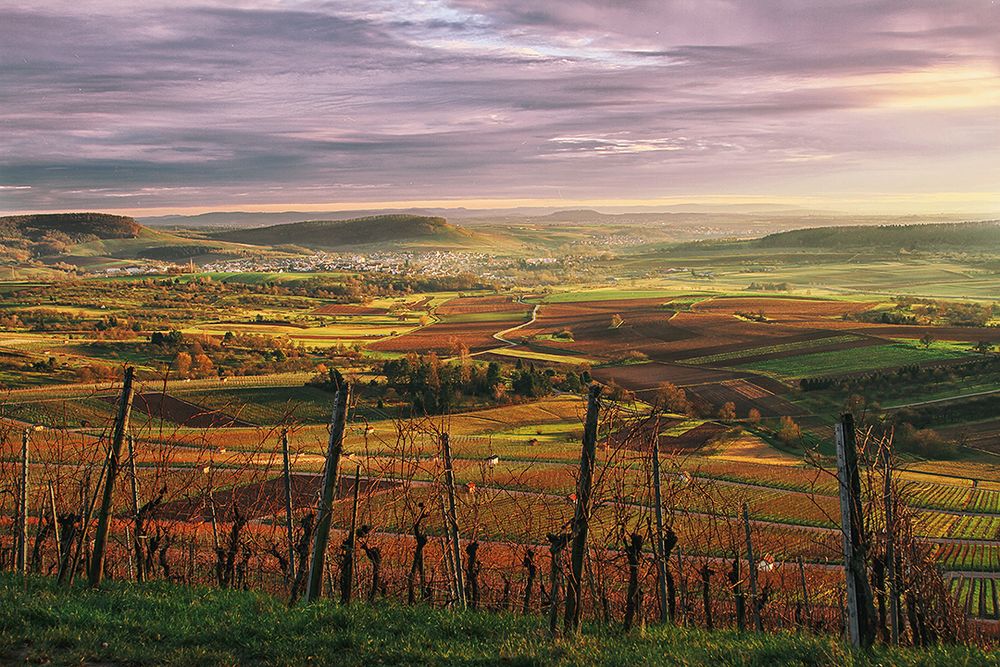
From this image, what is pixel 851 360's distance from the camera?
6888cm

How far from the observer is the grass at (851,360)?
217ft

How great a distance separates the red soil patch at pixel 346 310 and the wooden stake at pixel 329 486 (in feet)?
351

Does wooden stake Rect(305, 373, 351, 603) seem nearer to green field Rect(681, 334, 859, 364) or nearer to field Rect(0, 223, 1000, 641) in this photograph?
field Rect(0, 223, 1000, 641)

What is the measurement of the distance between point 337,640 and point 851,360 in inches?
2785

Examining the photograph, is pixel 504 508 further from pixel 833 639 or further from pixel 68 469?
pixel 833 639

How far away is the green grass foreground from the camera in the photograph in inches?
217

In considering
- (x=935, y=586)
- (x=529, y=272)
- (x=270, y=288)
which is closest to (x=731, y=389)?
(x=935, y=586)

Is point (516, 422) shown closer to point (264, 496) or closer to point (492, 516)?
point (264, 496)

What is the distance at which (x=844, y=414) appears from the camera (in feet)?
17.1

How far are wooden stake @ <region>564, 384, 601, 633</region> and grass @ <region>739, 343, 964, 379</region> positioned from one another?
209ft

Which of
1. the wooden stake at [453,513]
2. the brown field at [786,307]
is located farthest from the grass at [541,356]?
the wooden stake at [453,513]

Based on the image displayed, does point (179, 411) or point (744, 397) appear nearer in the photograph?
point (179, 411)

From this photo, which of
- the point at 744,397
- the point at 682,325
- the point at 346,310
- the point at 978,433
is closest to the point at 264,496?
the point at 744,397

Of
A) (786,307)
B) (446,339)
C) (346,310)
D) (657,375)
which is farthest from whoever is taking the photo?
(346,310)
